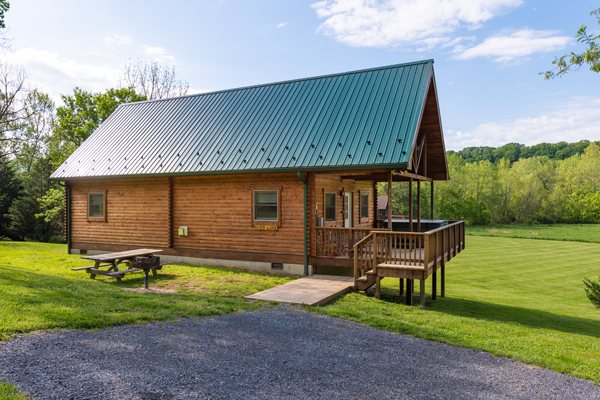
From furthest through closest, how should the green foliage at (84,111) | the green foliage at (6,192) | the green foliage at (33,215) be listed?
the green foliage at (84,111)
the green foliage at (6,192)
the green foliage at (33,215)

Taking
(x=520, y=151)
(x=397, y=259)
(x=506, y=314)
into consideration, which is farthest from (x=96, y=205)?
(x=520, y=151)

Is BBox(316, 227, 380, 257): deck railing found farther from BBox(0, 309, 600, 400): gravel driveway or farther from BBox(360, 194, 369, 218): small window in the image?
BBox(0, 309, 600, 400): gravel driveway

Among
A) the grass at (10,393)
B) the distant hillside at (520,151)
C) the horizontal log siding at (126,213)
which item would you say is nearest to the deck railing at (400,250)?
the grass at (10,393)

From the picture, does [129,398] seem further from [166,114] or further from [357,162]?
[166,114]

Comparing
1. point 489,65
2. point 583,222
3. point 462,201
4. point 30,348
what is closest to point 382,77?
point 30,348

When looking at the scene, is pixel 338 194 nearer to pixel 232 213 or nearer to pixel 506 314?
pixel 232 213

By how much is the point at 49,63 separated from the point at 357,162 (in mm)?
33807

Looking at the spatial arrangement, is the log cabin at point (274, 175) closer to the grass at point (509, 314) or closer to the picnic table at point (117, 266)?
the grass at point (509, 314)

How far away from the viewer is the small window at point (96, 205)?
52.3ft

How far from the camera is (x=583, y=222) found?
52844mm

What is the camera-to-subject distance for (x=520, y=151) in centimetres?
8562

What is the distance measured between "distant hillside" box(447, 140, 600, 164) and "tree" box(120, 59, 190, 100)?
55.9 meters

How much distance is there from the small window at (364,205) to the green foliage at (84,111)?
2198 centimetres

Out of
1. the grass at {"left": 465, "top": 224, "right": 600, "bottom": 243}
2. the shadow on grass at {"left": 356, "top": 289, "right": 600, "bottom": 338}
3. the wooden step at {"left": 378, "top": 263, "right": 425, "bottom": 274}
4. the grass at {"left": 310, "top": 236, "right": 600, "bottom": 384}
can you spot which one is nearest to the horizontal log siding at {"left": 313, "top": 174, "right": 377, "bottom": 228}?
the grass at {"left": 310, "top": 236, "right": 600, "bottom": 384}
